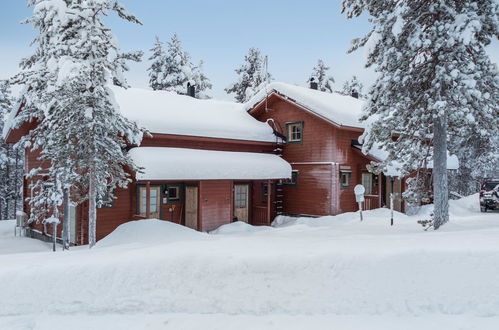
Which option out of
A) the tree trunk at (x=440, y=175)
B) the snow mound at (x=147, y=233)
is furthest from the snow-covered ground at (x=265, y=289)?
the snow mound at (x=147, y=233)

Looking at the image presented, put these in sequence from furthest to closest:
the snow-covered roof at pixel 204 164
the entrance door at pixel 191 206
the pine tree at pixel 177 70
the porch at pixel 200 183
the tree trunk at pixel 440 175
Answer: the pine tree at pixel 177 70 < the entrance door at pixel 191 206 < the porch at pixel 200 183 < the snow-covered roof at pixel 204 164 < the tree trunk at pixel 440 175

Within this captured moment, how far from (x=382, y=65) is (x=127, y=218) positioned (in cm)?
1151

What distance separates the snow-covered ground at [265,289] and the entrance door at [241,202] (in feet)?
40.7

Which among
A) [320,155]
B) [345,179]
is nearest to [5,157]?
[320,155]

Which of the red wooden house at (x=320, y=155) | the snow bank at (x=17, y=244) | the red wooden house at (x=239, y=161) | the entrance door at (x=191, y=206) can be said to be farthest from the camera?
the red wooden house at (x=320, y=155)

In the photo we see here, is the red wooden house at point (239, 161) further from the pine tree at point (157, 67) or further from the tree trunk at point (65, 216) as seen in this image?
the pine tree at point (157, 67)

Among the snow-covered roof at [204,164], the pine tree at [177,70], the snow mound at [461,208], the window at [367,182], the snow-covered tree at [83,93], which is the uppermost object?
the pine tree at [177,70]

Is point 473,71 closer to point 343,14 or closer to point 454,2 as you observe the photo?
point 454,2

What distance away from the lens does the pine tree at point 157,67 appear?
123 feet

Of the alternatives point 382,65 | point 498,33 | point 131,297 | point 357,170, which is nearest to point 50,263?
point 131,297

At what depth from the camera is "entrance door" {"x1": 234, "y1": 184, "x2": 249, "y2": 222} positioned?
1969 cm

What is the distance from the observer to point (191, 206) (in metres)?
17.8

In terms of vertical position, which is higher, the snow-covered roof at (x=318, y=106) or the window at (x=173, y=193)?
the snow-covered roof at (x=318, y=106)

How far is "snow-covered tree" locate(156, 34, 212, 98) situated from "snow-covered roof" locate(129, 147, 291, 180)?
65.4 ft
